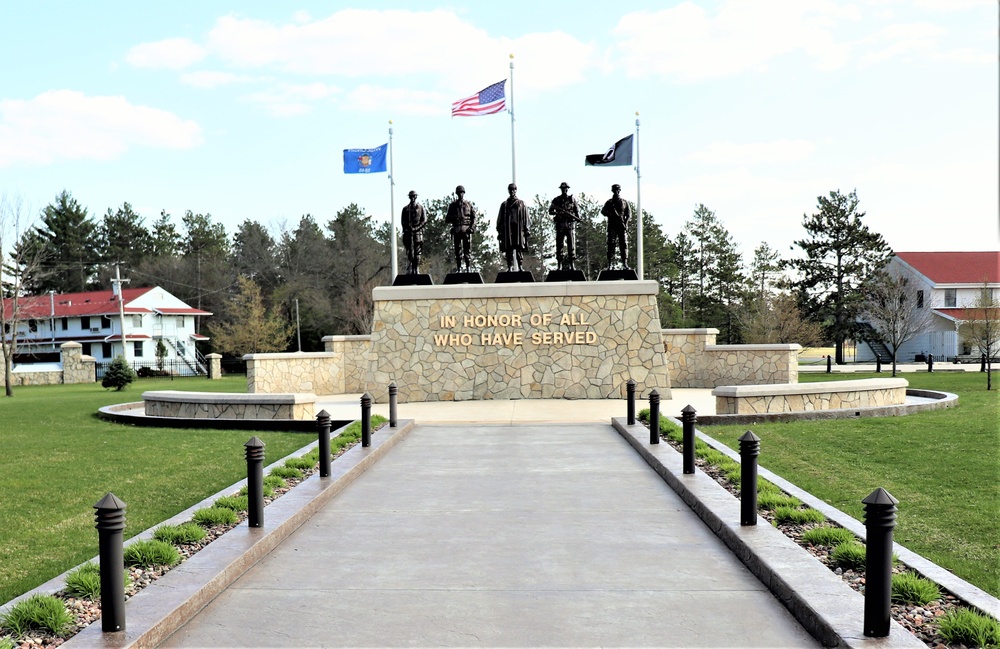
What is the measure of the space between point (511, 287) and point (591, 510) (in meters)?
12.7

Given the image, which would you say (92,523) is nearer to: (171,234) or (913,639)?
(913,639)

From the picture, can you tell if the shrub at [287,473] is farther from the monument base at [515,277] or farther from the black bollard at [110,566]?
the monument base at [515,277]

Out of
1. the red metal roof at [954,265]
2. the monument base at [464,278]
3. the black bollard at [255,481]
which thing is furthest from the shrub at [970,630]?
the red metal roof at [954,265]

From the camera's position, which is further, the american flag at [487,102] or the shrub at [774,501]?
the american flag at [487,102]

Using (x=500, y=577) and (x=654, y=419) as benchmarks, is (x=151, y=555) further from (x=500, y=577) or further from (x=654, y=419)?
(x=654, y=419)

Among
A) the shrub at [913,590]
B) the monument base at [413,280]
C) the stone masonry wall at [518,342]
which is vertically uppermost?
the monument base at [413,280]

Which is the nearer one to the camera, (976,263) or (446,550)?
(446,550)

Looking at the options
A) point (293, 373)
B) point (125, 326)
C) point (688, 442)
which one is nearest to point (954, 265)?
point (293, 373)

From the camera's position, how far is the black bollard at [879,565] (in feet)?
15.3

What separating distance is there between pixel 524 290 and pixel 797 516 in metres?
14.0

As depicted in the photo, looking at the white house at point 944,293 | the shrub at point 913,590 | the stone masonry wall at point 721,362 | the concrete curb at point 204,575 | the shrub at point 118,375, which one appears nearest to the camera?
the concrete curb at point 204,575

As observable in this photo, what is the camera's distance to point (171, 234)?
280ft

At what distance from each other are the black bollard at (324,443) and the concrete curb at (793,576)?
4.17 meters

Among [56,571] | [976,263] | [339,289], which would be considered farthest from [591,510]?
[976,263]
